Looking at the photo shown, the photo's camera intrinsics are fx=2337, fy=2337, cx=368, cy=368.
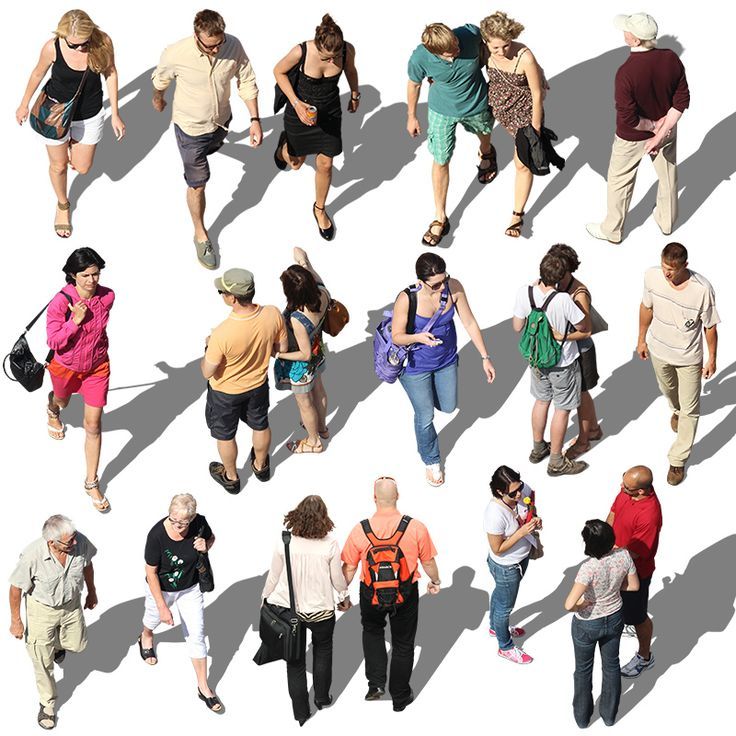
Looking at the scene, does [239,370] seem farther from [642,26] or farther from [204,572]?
[642,26]

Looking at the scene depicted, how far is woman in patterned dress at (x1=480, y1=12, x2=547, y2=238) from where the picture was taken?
2152 cm

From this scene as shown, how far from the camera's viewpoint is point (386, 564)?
19.3 meters

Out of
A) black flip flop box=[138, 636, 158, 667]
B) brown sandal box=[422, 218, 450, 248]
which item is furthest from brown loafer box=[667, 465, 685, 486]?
black flip flop box=[138, 636, 158, 667]

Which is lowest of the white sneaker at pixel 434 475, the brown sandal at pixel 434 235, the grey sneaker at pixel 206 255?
the white sneaker at pixel 434 475

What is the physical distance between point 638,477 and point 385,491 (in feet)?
6.97

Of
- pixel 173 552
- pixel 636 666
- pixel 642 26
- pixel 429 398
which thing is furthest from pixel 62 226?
pixel 636 666

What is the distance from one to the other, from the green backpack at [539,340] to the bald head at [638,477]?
5.43 feet

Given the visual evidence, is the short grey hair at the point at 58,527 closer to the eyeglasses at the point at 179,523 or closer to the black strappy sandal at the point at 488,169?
the eyeglasses at the point at 179,523

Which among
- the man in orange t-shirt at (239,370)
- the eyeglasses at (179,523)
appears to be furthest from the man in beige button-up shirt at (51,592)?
the man in orange t-shirt at (239,370)

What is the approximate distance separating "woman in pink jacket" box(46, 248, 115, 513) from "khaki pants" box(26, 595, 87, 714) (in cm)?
181

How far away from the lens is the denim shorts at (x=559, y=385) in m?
21.0


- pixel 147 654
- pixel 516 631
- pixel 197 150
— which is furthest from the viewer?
pixel 197 150

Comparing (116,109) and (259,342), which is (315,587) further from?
(116,109)

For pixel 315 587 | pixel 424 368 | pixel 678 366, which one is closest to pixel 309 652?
pixel 315 587
